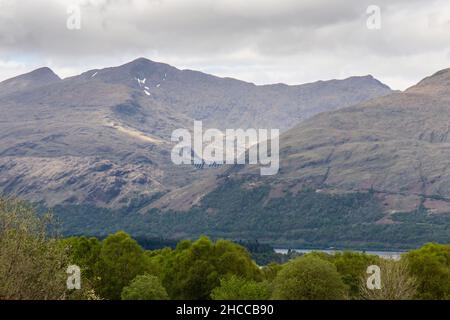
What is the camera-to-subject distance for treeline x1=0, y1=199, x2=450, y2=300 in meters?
94.6

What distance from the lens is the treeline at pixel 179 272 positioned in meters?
94.6

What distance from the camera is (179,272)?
139000mm

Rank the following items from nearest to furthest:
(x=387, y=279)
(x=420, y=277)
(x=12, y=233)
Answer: (x=12, y=233), (x=387, y=279), (x=420, y=277)

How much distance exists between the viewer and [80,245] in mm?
146750

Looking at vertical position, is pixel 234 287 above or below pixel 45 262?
below
